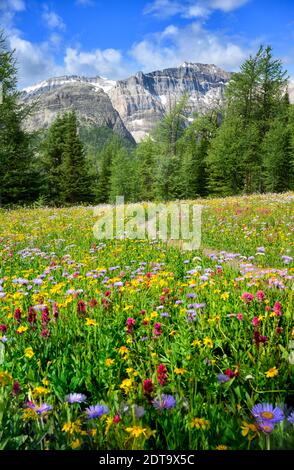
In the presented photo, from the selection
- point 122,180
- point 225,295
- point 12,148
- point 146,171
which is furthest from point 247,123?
point 225,295

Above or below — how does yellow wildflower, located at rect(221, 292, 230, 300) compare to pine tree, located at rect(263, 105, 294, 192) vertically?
below

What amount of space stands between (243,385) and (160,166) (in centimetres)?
3744

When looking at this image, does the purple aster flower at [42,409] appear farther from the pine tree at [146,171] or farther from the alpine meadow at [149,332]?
the pine tree at [146,171]

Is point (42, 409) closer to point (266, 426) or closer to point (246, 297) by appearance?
point (266, 426)

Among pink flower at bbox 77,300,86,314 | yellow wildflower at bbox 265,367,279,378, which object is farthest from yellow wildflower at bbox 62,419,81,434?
pink flower at bbox 77,300,86,314

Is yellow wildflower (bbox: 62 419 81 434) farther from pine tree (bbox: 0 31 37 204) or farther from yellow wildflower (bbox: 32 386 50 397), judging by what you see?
pine tree (bbox: 0 31 37 204)

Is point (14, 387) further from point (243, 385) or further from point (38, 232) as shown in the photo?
point (38, 232)

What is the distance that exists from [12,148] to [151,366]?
2798 centimetres

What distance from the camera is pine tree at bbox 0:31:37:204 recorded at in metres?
27.5

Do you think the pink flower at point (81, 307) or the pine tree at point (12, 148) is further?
the pine tree at point (12, 148)

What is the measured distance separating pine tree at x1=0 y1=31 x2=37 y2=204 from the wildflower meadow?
24.7m

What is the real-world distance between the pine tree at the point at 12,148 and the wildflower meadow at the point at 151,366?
24677mm

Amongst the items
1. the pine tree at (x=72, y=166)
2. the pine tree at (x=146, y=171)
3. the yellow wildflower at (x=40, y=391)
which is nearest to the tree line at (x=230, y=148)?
the pine tree at (x=72, y=166)

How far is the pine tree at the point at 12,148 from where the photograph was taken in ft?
90.1
